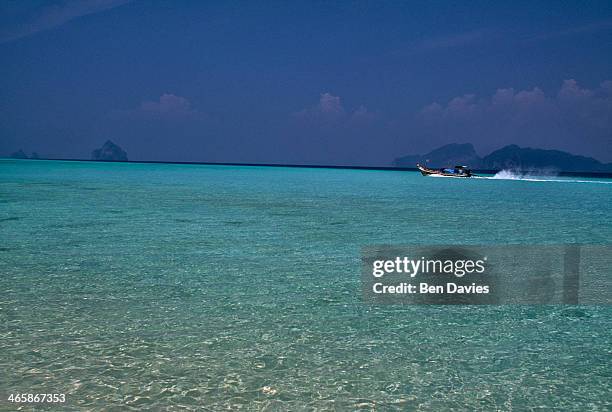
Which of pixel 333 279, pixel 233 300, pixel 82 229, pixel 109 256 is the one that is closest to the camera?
pixel 233 300

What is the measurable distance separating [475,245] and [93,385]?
1333cm

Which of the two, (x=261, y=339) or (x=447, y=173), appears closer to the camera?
(x=261, y=339)

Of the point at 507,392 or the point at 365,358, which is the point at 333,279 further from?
the point at 507,392

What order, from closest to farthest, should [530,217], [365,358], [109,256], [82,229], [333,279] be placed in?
[365,358] < [333,279] < [109,256] < [82,229] < [530,217]

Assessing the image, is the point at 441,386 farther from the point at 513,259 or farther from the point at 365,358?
the point at 513,259

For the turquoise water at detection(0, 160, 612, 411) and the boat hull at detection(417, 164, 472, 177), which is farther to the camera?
the boat hull at detection(417, 164, 472, 177)

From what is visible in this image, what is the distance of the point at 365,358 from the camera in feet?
22.3

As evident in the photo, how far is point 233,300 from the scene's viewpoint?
952 cm

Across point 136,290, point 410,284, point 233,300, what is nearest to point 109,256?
point 136,290

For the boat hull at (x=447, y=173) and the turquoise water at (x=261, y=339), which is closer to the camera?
the turquoise water at (x=261, y=339)

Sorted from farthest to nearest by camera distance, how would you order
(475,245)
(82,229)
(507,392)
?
(82,229), (475,245), (507,392)

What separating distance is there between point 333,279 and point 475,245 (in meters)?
7.05

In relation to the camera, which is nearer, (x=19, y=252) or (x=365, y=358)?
(x=365, y=358)

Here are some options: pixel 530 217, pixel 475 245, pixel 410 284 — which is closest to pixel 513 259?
pixel 475 245
